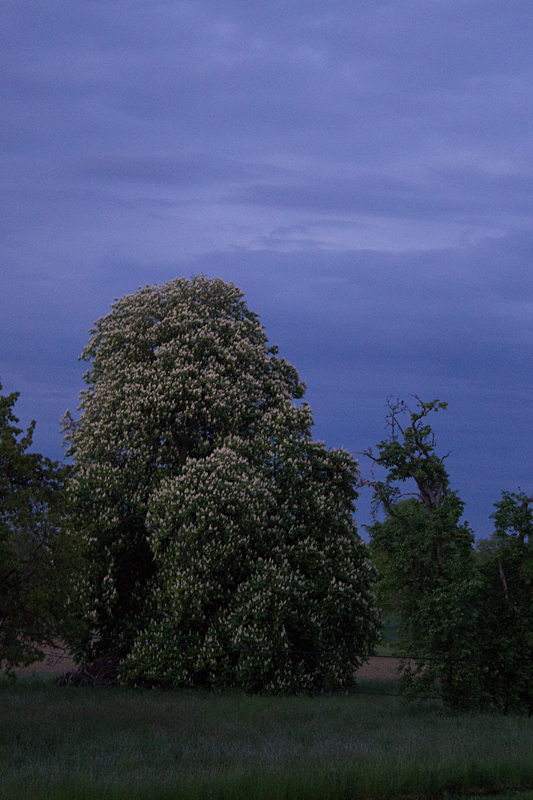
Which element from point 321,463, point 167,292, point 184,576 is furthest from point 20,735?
point 167,292

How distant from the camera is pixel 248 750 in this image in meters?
17.7

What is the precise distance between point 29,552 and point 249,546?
36.0ft

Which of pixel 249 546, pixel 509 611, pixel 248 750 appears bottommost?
pixel 248 750

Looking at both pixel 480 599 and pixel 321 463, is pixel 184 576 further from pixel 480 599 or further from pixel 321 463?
pixel 480 599

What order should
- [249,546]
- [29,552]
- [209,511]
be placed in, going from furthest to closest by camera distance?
[249,546]
[209,511]
[29,552]

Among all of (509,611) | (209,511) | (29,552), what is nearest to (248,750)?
(29,552)

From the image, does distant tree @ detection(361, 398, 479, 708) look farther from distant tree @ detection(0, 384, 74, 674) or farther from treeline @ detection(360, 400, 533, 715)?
distant tree @ detection(0, 384, 74, 674)

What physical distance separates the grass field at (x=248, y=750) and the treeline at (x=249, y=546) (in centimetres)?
250

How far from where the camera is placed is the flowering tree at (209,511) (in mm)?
30734

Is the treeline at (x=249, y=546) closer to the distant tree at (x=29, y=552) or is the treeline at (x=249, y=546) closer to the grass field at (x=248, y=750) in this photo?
the distant tree at (x=29, y=552)

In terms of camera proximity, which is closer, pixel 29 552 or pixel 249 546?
pixel 29 552

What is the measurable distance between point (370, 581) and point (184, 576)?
909 cm

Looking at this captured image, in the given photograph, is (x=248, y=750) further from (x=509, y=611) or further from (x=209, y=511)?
(x=509, y=611)

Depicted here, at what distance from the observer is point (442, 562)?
29719 millimetres
